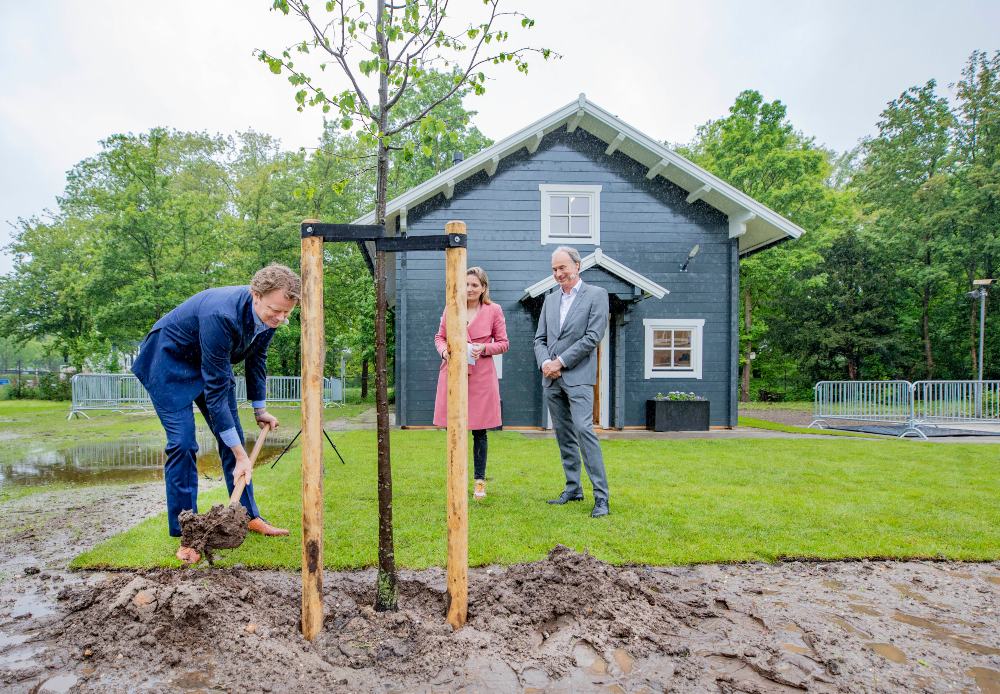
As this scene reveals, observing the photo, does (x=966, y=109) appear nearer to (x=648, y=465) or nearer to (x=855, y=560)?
(x=648, y=465)

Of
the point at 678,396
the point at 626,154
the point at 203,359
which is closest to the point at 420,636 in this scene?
the point at 203,359

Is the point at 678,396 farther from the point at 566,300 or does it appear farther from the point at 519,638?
the point at 519,638

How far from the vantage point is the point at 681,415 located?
1149cm

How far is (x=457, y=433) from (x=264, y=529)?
2153 mm

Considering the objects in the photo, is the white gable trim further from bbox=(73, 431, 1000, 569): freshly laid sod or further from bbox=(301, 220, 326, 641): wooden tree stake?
bbox=(301, 220, 326, 641): wooden tree stake

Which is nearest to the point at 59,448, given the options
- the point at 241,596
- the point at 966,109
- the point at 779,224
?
the point at 241,596

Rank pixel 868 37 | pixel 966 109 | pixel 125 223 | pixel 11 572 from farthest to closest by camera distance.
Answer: pixel 868 37 < pixel 966 109 < pixel 125 223 < pixel 11 572

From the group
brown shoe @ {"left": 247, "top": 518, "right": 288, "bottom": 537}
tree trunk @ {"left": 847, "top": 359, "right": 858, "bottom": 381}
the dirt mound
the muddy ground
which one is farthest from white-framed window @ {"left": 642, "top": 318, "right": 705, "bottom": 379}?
tree trunk @ {"left": 847, "top": 359, "right": 858, "bottom": 381}

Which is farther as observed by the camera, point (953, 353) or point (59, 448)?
point (953, 353)

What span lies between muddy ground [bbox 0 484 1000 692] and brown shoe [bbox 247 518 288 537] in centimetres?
77

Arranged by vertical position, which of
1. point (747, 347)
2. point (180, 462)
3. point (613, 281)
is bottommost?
point (180, 462)

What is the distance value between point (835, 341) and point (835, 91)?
3100 centimetres

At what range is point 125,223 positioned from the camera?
1712 cm

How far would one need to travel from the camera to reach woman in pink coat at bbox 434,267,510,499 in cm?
472
